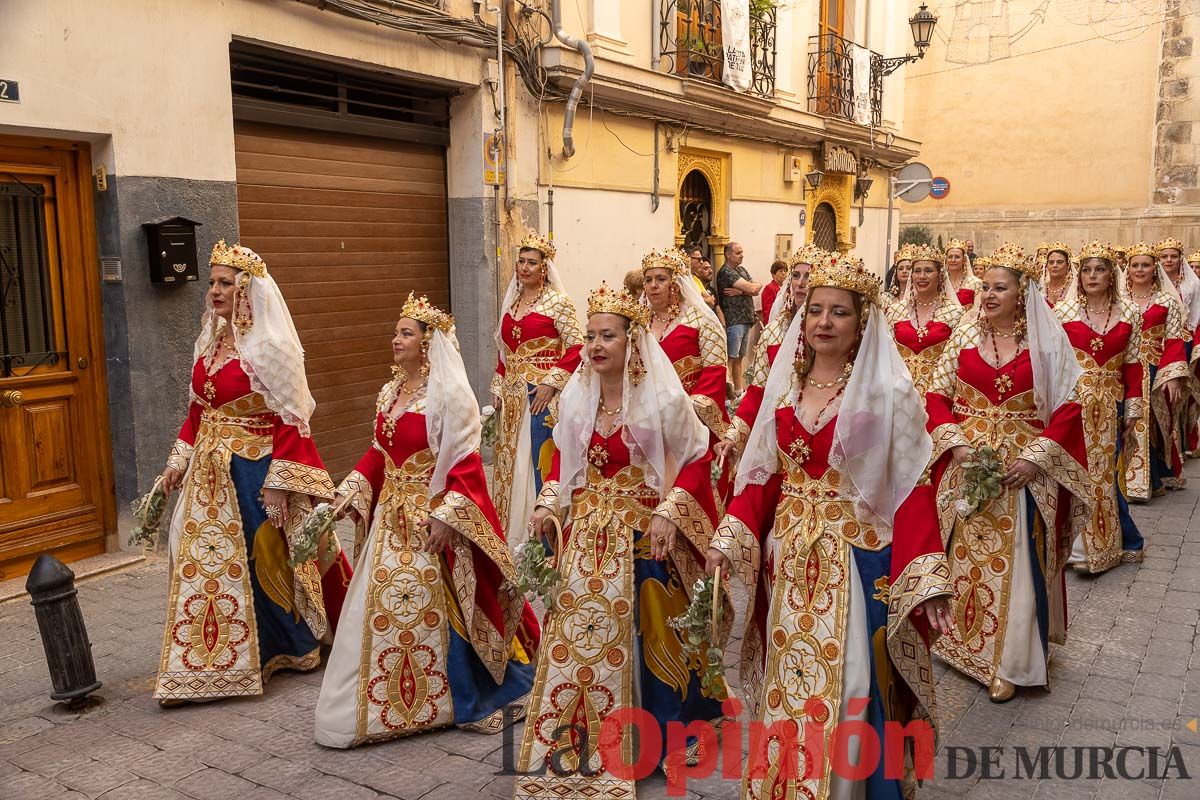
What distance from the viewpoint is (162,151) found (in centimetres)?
716

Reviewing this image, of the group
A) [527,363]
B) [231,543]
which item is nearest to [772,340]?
[527,363]

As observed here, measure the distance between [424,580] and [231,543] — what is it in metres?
1.22

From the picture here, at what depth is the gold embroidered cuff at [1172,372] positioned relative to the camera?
809 centimetres

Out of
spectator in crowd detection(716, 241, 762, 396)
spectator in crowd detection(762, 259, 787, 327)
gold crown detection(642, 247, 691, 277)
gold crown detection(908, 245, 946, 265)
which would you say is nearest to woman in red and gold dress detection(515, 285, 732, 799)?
gold crown detection(642, 247, 691, 277)

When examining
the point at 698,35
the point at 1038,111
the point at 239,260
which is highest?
the point at 1038,111

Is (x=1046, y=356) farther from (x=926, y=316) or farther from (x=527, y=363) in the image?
(x=527, y=363)

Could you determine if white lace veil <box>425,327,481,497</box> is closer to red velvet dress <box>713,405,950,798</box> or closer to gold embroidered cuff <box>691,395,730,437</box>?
red velvet dress <box>713,405,950,798</box>

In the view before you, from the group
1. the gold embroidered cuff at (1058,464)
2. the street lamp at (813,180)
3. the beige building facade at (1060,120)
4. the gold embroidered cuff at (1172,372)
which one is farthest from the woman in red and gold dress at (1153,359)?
the beige building facade at (1060,120)

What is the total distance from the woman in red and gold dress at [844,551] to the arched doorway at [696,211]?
10.8 meters

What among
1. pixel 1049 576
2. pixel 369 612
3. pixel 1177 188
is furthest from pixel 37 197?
pixel 1177 188

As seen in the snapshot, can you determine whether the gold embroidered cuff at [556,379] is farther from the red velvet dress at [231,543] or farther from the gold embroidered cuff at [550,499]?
the gold embroidered cuff at [550,499]

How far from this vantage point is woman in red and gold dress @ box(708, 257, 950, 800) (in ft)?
11.8

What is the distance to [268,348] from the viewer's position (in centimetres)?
513

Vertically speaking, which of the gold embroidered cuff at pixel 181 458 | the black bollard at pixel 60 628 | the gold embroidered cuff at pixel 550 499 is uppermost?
the gold embroidered cuff at pixel 181 458
